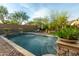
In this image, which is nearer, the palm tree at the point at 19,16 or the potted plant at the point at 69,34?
the potted plant at the point at 69,34

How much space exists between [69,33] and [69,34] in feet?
0.06

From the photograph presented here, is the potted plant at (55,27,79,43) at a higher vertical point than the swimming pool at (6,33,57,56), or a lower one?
higher

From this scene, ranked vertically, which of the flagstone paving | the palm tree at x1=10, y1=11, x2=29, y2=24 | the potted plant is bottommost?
the flagstone paving

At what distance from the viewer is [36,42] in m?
3.77

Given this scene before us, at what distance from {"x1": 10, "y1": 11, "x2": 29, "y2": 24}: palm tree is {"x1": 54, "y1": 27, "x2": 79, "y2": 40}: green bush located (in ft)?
2.30

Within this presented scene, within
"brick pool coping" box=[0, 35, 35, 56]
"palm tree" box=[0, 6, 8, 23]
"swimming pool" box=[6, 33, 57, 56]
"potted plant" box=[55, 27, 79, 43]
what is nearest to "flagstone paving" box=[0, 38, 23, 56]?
"brick pool coping" box=[0, 35, 35, 56]

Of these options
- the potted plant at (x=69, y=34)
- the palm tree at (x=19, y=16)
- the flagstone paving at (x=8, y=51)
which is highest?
the palm tree at (x=19, y=16)

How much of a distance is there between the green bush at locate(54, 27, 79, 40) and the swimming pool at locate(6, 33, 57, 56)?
0.50 ft

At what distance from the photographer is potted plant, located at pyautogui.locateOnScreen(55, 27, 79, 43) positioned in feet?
11.9

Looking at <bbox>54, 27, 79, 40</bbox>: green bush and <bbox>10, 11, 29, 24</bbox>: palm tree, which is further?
<bbox>10, 11, 29, 24</bbox>: palm tree

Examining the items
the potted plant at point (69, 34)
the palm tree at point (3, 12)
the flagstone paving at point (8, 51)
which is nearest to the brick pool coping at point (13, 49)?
the flagstone paving at point (8, 51)

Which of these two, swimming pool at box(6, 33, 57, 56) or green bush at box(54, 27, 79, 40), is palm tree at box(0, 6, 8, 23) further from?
green bush at box(54, 27, 79, 40)

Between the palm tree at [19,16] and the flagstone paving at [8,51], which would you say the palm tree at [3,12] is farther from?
the flagstone paving at [8,51]

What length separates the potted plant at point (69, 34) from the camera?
11.9 feet
